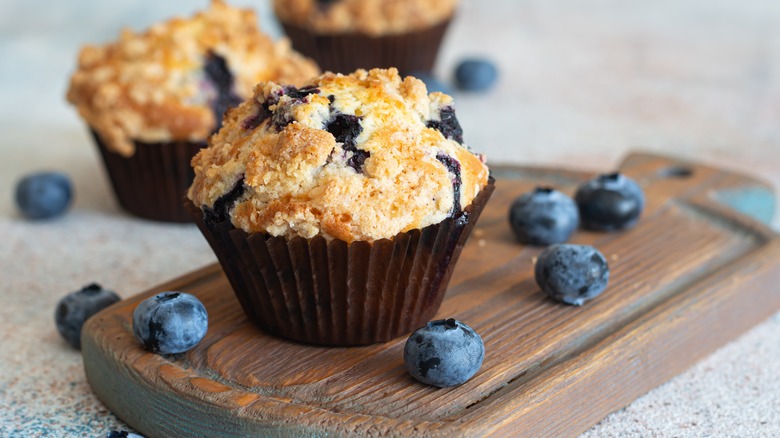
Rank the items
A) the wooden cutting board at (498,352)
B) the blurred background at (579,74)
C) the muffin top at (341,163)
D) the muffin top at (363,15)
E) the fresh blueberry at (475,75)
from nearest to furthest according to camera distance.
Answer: the wooden cutting board at (498,352), the muffin top at (341,163), the blurred background at (579,74), the muffin top at (363,15), the fresh blueberry at (475,75)

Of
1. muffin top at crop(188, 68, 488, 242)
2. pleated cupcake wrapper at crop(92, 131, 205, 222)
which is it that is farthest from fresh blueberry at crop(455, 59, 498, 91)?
muffin top at crop(188, 68, 488, 242)

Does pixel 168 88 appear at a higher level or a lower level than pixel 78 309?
higher

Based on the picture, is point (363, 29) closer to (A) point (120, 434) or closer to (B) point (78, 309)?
(B) point (78, 309)

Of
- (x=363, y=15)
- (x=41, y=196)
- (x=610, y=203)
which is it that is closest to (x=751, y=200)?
(x=610, y=203)

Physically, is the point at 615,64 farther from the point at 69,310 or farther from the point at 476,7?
the point at 69,310

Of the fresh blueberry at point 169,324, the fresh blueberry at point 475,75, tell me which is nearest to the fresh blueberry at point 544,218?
the fresh blueberry at point 169,324

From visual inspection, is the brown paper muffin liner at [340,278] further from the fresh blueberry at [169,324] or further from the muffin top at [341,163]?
the fresh blueberry at [169,324]
